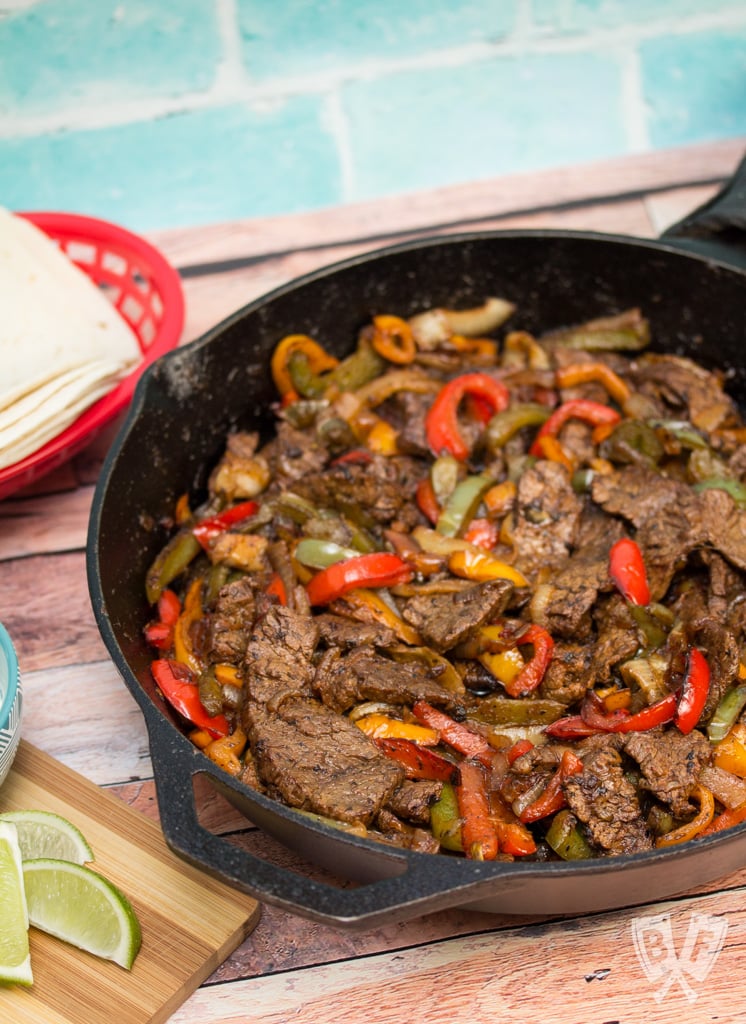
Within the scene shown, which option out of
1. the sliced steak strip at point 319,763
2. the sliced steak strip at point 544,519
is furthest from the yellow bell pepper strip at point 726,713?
the sliced steak strip at point 319,763

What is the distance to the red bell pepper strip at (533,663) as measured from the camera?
2699mm

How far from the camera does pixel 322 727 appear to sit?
257 cm

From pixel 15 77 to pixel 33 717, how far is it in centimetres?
313

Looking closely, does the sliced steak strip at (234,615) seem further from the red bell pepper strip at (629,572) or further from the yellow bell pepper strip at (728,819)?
the yellow bell pepper strip at (728,819)

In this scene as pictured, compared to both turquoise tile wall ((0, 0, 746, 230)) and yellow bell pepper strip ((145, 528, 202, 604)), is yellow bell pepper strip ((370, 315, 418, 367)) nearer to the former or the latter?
→ yellow bell pepper strip ((145, 528, 202, 604))

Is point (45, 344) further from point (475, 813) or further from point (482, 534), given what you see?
point (475, 813)

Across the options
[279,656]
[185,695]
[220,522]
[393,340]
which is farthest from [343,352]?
[185,695]

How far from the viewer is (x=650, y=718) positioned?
2.57 metres

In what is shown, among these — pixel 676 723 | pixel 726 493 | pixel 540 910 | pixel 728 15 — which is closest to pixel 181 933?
pixel 540 910

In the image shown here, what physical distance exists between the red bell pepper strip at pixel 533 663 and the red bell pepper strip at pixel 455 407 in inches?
27.4

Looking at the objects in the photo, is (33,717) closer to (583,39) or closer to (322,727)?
(322,727)

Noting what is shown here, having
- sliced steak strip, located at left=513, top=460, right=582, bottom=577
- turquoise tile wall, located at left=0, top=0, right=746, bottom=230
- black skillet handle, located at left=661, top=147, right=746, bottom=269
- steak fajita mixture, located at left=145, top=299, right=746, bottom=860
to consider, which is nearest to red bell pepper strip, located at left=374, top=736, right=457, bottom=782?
steak fajita mixture, located at left=145, top=299, right=746, bottom=860

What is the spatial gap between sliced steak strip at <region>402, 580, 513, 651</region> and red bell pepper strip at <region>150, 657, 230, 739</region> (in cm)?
55

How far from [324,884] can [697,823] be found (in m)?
0.86
